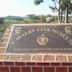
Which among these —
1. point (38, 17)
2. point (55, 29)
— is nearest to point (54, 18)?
point (38, 17)

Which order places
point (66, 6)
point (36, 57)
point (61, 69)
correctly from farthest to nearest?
point (66, 6)
point (36, 57)
point (61, 69)

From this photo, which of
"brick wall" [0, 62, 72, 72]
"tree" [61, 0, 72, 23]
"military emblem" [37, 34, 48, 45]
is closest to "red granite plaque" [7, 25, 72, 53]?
"military emblem" [37, 34, 48, 45]

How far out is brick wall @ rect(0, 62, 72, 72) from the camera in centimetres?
296

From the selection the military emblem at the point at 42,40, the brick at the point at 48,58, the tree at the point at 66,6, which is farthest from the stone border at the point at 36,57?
the tree at the point at 66,6

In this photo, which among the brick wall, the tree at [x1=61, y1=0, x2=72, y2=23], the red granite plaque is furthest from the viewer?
the tree at [x1=61, y1=0, x2=72, y2=23]

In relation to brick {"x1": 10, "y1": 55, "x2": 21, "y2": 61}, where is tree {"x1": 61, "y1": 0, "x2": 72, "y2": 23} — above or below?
below

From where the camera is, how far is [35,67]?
118 inches

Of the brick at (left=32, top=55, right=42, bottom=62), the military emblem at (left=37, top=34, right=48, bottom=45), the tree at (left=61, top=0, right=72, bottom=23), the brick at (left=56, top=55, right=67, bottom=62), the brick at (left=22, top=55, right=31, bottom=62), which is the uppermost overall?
the military emblem at (left=37, top=34, right=48, bottom=45)

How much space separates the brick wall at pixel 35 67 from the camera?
117 inches

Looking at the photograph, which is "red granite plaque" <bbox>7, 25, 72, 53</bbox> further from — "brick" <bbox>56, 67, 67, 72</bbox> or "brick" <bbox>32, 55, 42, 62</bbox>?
"brick" <bbox>56, 67, 67, 72</bbox>

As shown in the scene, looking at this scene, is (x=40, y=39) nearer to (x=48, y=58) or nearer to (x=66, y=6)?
(x=48, y=58)

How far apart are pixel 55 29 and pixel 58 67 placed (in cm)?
56

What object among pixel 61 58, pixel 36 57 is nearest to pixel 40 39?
pixel 36 57

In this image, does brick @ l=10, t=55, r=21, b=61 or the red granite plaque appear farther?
the red granite plaque
